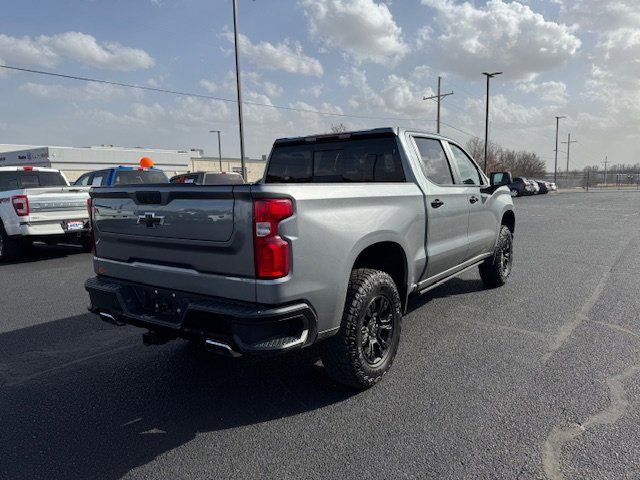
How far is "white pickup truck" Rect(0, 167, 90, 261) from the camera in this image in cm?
850

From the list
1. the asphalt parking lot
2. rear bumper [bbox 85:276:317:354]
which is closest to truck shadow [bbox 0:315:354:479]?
the asphalt parking lot

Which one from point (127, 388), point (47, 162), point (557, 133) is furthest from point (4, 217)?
point (557, 133)

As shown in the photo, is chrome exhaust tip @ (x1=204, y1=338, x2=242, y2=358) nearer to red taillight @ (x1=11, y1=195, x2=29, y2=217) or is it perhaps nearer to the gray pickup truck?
the gray pickup truck

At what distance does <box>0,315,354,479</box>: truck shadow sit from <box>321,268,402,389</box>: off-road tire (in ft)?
0.69

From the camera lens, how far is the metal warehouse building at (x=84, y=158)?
55.7 m

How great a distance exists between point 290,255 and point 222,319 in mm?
544

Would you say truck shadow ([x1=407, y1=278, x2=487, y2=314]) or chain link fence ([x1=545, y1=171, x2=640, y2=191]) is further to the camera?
chain link fence ([x1=545, y1=171, x2=640, y2=191])

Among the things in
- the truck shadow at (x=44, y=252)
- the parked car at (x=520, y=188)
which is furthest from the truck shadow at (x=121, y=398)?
the parked car at (x=520, y=188)

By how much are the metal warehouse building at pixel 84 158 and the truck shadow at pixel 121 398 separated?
56.0 m

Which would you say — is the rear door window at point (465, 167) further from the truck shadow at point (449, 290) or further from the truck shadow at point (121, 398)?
the truck shadow at point (121, 398)

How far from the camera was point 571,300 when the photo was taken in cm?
567

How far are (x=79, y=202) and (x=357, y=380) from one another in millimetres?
7642

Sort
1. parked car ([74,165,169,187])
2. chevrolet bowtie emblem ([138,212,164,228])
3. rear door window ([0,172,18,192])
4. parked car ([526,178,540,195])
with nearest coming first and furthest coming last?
chevrolet bowtie emblem ([138,212,164,228]) < rear door window ([0,172,18,192]) < parked car ([74,165,169,187]) < parked car ([526,178,540,195])

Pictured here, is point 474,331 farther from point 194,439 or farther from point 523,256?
point 523,256
